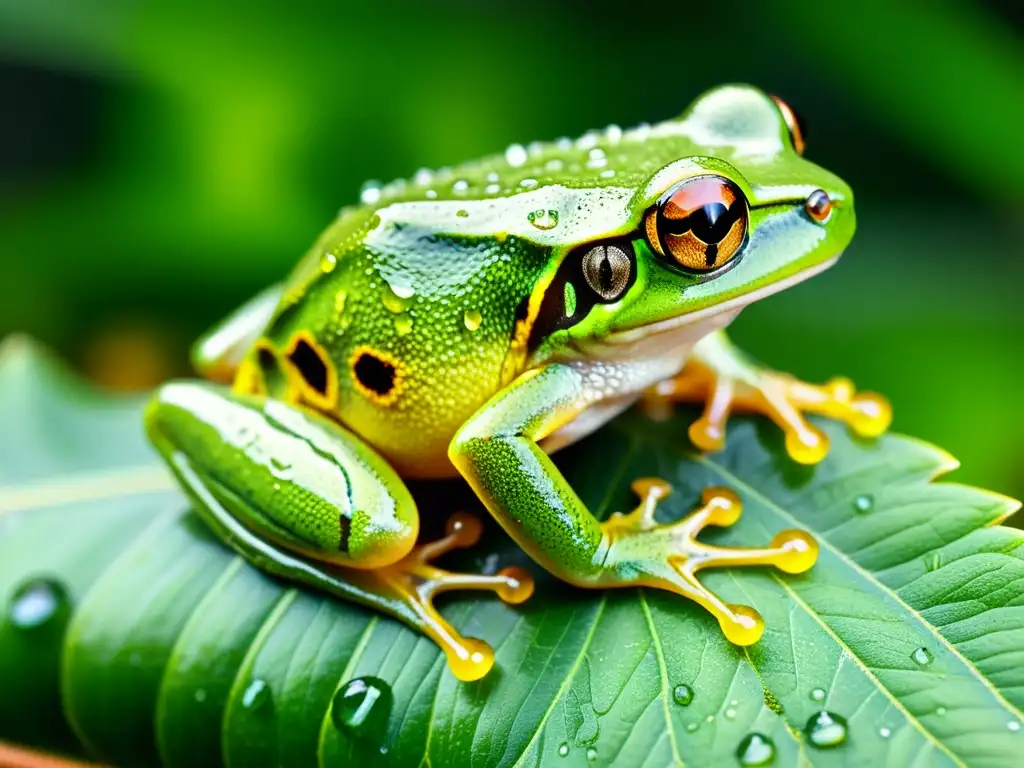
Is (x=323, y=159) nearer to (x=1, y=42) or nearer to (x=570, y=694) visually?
(x=1, y=42)

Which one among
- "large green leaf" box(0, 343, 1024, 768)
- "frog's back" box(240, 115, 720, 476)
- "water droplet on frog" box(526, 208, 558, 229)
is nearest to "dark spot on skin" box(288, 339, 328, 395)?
"frog's back" box(240, 115, 720, 476)

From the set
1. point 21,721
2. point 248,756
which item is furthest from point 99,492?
point 248,756

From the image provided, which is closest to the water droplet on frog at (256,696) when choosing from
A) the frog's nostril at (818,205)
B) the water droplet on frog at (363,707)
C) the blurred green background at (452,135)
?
the water droplet on frog at (363,707)

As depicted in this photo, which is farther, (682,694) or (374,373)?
(374,373)

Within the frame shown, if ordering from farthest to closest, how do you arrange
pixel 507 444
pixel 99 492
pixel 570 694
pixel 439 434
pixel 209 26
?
pixel 209 26 < pixel 99 492 < pixel 439 434 < pixel 507 444 < pixel 570 694

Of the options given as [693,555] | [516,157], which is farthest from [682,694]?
[516,157]

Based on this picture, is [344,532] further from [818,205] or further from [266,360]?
[818,205]
